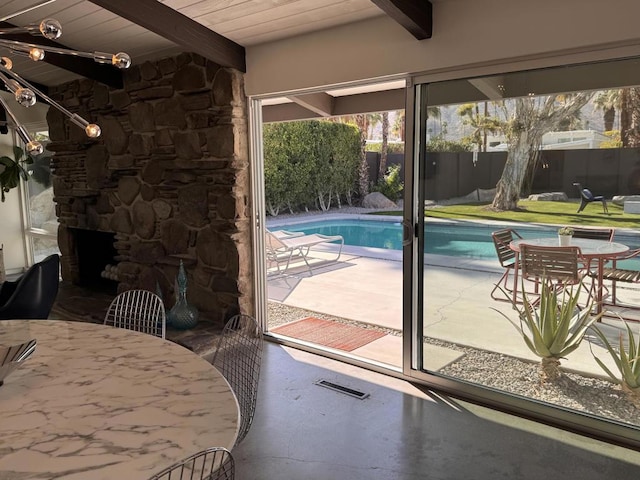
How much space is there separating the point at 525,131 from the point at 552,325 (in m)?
1.09

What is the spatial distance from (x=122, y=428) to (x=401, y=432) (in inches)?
70.9

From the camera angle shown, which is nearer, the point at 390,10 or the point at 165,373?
the point at 165,373

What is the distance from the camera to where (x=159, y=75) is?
446 cm

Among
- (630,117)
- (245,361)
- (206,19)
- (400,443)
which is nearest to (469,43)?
(630,117)

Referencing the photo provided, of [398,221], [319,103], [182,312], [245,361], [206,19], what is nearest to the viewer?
[245,361]

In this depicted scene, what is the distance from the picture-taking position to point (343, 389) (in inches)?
131

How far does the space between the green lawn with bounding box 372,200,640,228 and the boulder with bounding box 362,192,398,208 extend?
1009 centimetres

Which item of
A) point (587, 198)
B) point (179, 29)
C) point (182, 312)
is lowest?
point (182, 312)

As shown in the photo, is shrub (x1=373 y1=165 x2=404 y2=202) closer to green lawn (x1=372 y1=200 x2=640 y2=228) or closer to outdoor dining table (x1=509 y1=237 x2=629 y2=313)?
green lawn (x1=372 y1=200 x2=640 y2=228)

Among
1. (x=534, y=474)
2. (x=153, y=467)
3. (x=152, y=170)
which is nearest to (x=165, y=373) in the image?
(x=153, y=467)

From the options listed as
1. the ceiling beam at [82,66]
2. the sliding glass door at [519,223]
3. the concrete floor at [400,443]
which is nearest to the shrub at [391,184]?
the ceiling beam at [82,66]

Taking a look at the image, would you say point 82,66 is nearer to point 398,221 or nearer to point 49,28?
point 49,28

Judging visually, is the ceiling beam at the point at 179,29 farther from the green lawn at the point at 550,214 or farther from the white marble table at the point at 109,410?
the white marble table at the point at 109,410

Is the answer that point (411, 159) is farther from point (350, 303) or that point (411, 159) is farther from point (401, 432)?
point (350, 303)
